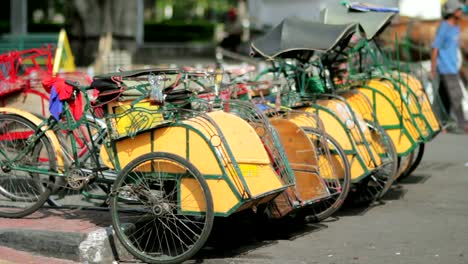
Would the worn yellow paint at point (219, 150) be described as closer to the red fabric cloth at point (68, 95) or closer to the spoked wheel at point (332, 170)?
the red fabric cloth at point (68, 95)

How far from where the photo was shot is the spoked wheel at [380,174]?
9.05 meters

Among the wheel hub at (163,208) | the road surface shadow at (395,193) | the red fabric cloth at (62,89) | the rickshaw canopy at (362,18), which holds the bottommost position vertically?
Answer: the road surface shadow at (395,193)

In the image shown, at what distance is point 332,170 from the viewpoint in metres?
8.28

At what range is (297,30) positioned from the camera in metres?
8.88

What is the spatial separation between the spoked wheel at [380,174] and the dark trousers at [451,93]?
5910 millimetres

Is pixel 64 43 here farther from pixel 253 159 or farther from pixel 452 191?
pixel 253 159

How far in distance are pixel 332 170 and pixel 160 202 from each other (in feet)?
6.55

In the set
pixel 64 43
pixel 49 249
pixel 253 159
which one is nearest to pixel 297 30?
pixel 253 159

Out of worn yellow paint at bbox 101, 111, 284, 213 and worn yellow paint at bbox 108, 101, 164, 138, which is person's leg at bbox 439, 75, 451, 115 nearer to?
worn yellow paint at bbox 101, 111, 284, 213

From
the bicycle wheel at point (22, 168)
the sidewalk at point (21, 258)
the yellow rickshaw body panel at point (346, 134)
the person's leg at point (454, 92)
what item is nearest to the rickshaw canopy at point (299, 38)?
the yellow rickshaw body panel at point (346, 134)

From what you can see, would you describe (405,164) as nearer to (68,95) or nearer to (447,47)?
(68,95)

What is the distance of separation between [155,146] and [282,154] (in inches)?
41.9

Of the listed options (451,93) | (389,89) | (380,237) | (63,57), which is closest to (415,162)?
(389,89)

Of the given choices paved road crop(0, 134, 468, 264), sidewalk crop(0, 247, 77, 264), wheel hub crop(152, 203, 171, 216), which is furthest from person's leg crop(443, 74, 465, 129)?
sidewalk crop(0, 247, 77, 264)
